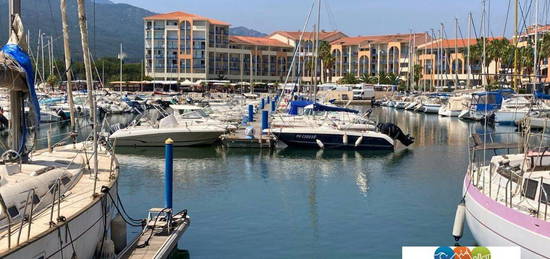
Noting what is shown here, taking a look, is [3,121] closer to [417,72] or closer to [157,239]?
[157,239]

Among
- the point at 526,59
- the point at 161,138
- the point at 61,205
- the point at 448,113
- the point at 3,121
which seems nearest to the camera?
the point at 61,205

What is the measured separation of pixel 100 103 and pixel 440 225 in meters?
64.6

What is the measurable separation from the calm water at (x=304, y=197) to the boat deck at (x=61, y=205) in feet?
11.2

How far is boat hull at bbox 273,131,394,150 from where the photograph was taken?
4428 cm

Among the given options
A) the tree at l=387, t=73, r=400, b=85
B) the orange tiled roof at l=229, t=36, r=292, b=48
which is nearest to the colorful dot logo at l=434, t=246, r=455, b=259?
the tree at l=387, t=73, r=400, b=85

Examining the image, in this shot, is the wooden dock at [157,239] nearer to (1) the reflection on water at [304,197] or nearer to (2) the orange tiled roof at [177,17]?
(1) the reflection on water at [304,197]

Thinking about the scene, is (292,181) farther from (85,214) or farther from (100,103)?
(100,103)

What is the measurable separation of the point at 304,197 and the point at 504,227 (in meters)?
13.8

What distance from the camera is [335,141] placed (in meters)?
44.4

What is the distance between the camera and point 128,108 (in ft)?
281

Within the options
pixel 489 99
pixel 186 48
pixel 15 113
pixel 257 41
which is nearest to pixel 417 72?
pixel 257 41

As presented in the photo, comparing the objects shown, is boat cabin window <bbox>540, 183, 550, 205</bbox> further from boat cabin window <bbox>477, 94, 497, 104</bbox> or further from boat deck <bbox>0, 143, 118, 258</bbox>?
boat cabin window <bbox>477, 94, 497, 104</bbox>

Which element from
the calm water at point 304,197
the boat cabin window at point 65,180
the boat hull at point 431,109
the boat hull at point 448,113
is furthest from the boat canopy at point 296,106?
the boat cabin window at point 65,180

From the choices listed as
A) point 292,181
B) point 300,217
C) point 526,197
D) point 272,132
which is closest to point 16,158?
point 300,217
